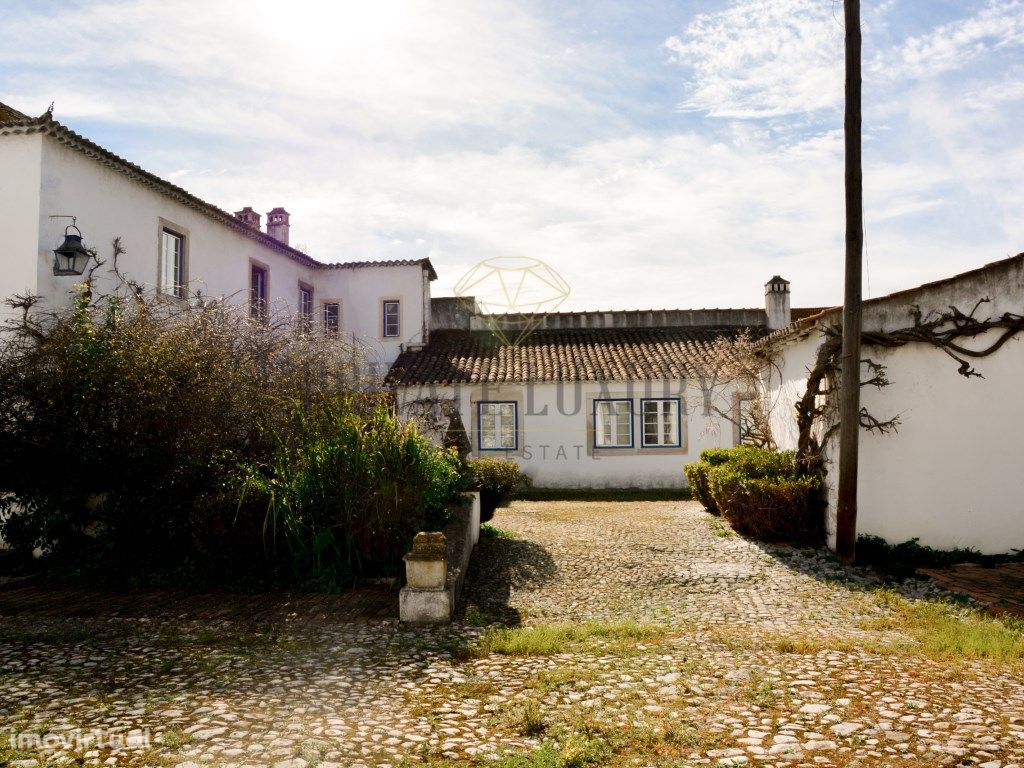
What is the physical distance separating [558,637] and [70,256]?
8702 mm

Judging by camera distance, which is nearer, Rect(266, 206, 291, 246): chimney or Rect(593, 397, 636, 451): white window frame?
Rect(593, 397, 636, 451): white window frame

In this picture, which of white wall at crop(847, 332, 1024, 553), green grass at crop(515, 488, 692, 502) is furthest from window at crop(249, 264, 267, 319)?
white wall at crop(847, 332, 1024, 553)

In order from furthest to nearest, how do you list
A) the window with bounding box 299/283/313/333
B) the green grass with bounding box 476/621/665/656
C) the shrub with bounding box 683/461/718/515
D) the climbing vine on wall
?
the window with bounding box 299/283/313/333, the shrub with bounding box 683/461/718/515, the climbing vine on wall, the green grass with bounding box 476/621/665/656

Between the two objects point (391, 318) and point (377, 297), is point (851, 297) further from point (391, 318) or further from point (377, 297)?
point (377, 297)

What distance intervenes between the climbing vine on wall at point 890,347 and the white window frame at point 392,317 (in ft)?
41.4

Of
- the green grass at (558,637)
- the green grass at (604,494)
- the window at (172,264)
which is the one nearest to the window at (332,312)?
the window at (172,264)

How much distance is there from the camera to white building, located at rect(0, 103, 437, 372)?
10.3 metres

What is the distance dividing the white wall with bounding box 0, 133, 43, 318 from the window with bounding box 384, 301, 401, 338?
10237mm

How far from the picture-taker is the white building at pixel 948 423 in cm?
852

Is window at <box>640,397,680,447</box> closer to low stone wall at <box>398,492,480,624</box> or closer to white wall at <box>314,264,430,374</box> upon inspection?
white wall at <box>314,264,430,374</box>

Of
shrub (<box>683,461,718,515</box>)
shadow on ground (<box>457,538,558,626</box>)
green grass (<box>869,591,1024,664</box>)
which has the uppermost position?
shrub (<box>683,461,718,515</box>)

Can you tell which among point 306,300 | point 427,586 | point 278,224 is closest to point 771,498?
point 427,586

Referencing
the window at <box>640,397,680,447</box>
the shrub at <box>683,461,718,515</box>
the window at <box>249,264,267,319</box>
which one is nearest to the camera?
the shrub at <box>683,461,718,515</box>

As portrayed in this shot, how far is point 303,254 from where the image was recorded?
19172 millimetres
